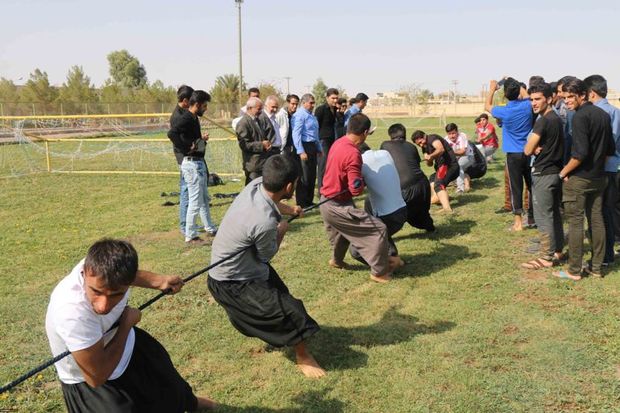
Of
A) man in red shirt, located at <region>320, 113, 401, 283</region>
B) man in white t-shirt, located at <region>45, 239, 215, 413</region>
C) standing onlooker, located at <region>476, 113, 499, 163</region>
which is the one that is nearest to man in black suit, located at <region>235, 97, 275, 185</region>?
man in red shirt, located at <region>320, 113, 401, 283</region>

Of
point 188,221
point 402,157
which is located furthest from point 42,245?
point 402,157

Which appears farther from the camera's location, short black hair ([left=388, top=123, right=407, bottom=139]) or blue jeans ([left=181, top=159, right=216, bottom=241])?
short black hair ([left=388, top=123, right=407, bottom=139])

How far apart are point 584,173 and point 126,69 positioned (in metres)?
84.4

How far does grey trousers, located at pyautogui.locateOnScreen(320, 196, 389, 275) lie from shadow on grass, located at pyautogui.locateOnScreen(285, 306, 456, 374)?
2.58 feet

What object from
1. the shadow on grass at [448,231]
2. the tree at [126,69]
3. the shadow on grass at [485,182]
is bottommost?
the shadow on grass at [448,231]

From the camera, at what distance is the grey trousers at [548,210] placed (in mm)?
5480

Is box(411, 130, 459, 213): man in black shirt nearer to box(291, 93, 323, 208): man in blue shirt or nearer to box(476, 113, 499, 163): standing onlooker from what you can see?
box(291, 93, 323, 208): man in blue shirt

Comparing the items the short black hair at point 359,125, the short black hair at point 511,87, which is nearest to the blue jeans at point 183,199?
the short black hair at point 359,125

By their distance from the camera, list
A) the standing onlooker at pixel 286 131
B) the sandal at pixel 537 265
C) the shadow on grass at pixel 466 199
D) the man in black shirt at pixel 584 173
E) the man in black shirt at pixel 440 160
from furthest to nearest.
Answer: the shadow on grass at pixel 466 199
the standing onlooker at pixel 286 131
the man in black shirt at pixel 440 160
the sandal at pixel 537 265
the man in black shirt at pixel 584 173

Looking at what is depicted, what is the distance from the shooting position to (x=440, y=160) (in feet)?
29.1

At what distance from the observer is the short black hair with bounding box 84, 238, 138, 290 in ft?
7.49

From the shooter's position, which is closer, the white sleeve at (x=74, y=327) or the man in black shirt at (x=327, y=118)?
the white sleeve at (x=74, y=327)

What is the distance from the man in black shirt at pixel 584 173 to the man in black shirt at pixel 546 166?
33cm

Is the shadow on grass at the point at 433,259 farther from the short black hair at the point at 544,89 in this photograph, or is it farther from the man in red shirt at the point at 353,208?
the short black hair at the point at 544,89
